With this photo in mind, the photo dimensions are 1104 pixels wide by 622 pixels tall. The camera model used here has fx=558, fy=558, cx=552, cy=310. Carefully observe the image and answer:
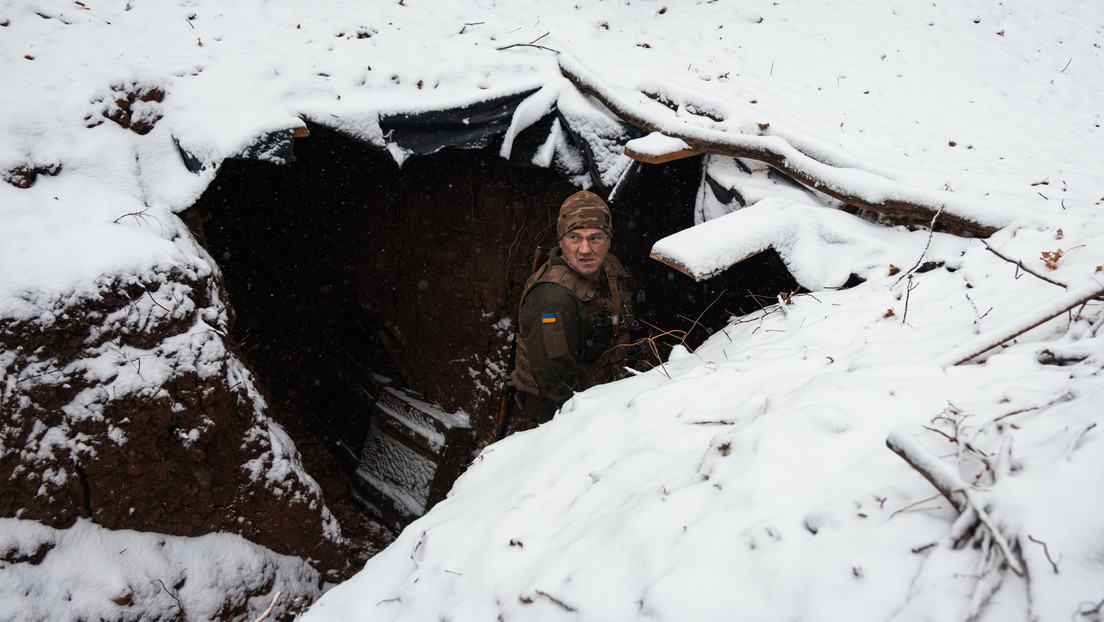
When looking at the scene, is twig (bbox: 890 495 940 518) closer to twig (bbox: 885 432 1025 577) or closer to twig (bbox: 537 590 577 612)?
twig (bbox: 885 432 1025 577)

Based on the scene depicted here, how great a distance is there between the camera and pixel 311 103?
12.8 feet

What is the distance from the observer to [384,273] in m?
5.85

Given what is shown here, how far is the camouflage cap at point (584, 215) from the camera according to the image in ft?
11.9

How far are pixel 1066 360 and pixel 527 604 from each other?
5.65ft

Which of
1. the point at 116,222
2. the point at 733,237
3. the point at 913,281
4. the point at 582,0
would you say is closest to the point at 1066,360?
the point at 913,281

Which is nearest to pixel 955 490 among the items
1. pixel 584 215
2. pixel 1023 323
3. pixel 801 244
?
pixel 1023 323

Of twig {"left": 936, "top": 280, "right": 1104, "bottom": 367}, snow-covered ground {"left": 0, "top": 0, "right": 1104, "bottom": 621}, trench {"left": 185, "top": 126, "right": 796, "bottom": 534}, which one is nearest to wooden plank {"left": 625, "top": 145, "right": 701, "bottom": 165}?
snow-covered ground {"left": 0, "top": 0, "right": 1104, "bottom": 621}

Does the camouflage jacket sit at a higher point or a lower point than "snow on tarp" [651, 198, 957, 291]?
lower

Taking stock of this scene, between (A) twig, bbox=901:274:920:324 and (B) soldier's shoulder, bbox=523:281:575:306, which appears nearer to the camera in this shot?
(A) twig, bbox=901:274:920:324

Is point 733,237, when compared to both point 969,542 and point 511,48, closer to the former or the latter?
point 969,542

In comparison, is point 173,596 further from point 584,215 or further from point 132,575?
point 584,215

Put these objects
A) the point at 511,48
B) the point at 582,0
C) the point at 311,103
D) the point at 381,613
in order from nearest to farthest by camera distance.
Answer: the point at 381,613 → the point at 311,103 → the point at 511,48 → the point at 582,0

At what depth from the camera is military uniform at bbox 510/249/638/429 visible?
344 cm

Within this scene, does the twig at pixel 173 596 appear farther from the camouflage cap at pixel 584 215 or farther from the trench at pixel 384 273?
the camouflage cap at pixel 584 215
